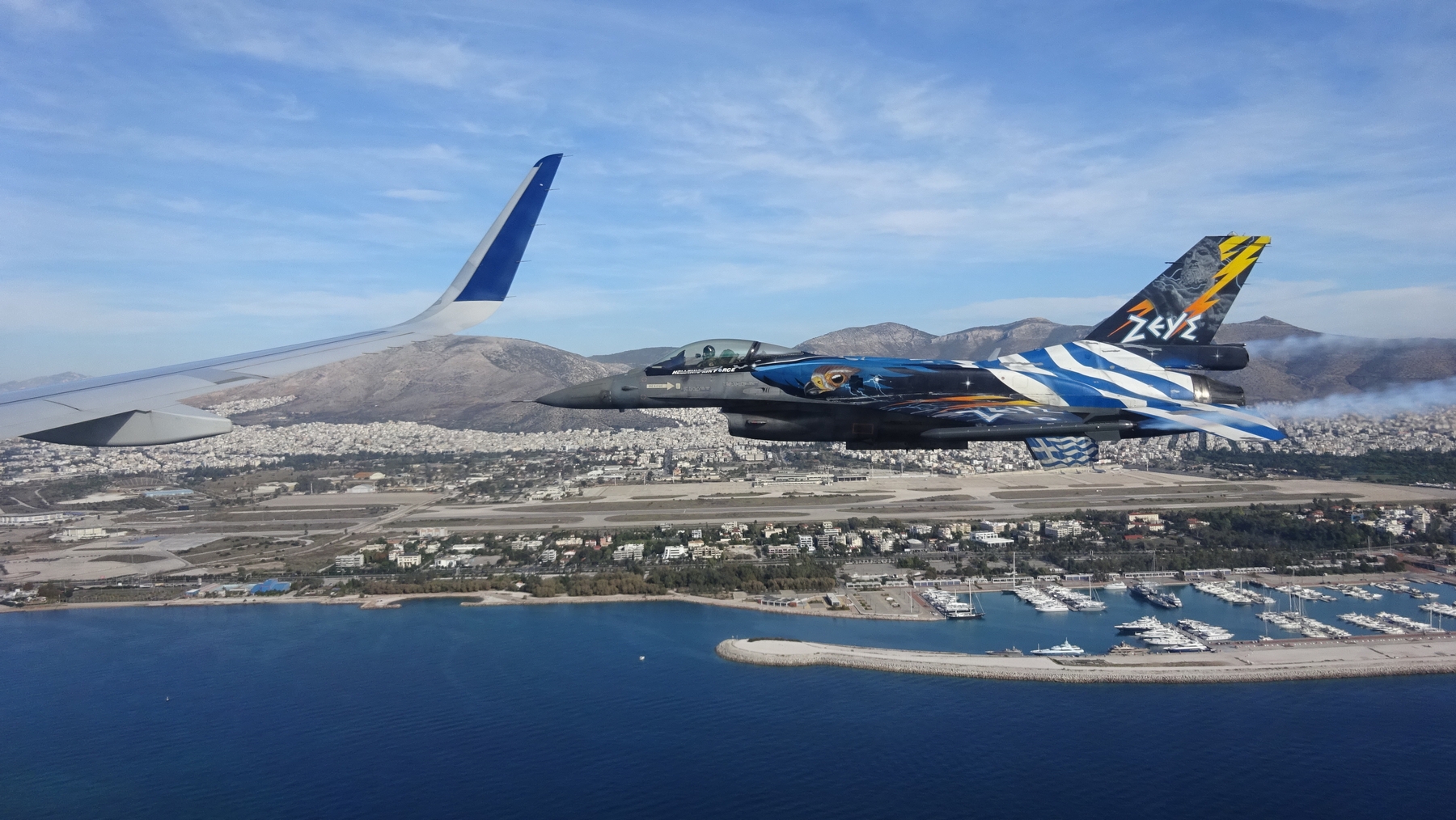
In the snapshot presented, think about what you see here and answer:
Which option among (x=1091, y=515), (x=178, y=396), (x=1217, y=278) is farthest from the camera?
(x=1091, y=515)

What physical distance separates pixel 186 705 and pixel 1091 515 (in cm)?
4452

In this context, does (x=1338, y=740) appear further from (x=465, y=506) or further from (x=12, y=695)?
(x=465, y=506)

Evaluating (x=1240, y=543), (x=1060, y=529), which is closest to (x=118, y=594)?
(x=1060, y=529)

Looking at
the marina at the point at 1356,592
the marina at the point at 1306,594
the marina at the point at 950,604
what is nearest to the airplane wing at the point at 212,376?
the marina at the point at 950,604

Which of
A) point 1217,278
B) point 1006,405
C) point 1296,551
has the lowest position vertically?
point 1296,551

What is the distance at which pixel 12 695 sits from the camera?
26.9m

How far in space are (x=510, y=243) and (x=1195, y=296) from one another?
1373cm

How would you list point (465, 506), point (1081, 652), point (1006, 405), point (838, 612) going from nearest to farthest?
point (1006, 405), point (1081, 652), point (838, 612), point (465, 506)

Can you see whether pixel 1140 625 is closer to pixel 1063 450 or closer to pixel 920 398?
pixel 1063 450

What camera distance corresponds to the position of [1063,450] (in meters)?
12.9

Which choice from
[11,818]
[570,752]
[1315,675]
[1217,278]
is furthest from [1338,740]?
[11,818]

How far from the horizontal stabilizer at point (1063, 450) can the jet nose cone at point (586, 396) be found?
6957 millimetres

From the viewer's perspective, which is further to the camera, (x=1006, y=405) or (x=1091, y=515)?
(x=1091, y=515)

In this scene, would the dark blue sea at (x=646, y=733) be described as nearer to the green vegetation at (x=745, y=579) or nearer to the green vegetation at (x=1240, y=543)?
the green vegetation at (x=745, y=579)
